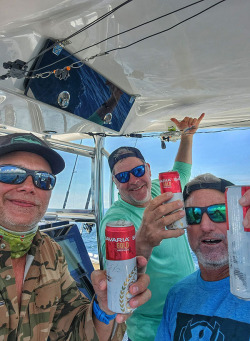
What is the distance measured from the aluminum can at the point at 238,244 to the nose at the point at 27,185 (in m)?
0.80

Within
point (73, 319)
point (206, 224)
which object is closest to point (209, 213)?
point (206, 224)

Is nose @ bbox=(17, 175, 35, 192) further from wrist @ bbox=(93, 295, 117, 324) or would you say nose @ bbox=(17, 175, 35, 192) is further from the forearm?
the forearm

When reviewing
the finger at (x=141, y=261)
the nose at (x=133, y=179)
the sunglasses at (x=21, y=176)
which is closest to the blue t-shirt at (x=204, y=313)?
the finger at (x=141, y=261)

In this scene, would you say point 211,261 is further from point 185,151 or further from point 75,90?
point 185,151

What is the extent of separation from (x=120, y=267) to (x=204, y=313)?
466mm

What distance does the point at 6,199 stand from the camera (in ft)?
3.98

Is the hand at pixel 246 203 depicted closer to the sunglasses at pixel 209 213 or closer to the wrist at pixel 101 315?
the sunglasses at pixel 209 213

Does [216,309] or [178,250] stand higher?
[178,250]

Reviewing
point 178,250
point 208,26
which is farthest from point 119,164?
point 208,26

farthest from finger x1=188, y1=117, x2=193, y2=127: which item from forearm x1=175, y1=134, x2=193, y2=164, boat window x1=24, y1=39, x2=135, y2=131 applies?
boat window x1=24, y1=39, x2=135, y2=131

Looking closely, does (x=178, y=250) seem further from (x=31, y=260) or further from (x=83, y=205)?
(x=83, y=205)

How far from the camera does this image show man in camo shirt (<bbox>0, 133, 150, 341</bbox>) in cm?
114

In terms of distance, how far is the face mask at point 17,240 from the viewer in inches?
47.2

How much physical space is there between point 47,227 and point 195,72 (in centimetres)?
160
